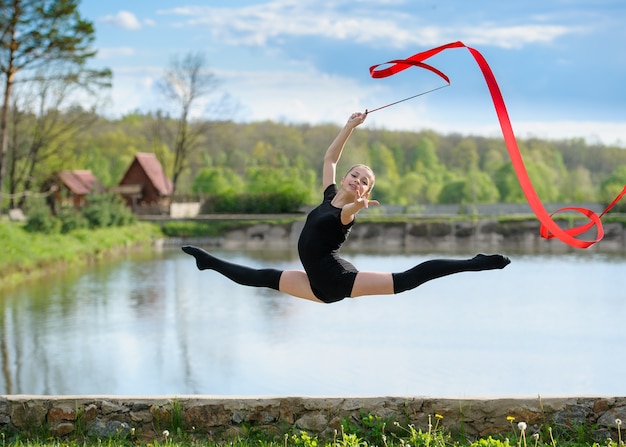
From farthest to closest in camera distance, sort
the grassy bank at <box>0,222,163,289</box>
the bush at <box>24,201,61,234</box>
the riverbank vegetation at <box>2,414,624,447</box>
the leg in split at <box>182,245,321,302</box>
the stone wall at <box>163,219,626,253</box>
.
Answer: the stone wall at <box>163,219,626,253</box> < the bush at <box>24,201,61,234</box> < the grassy bank at <box>0,222,163,289</box> < the riverbank vegetation at <box>2,414,624,447</box> < the leg in split at <box>182,245,321,302</box>

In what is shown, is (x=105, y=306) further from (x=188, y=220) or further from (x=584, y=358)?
(x=188, y=220)

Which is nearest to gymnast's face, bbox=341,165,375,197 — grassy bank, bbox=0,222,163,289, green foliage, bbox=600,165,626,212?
grassy bank, bbox=0,222,163,289

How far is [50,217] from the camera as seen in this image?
75.6 feet

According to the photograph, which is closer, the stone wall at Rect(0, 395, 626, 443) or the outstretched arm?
the outstretched arm

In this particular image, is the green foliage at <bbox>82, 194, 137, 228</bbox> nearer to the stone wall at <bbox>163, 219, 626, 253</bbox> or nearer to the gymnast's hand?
the stone wall at <bbox>163, 219, 626, 253</bbox>

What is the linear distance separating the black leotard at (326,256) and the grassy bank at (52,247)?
13.8 m

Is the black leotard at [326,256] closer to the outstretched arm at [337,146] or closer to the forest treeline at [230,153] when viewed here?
the outstretched arm at [337,146]

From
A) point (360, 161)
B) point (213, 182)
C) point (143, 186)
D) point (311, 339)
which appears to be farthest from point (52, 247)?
point (360, 161)

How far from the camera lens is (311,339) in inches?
464

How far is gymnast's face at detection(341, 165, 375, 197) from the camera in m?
4.41

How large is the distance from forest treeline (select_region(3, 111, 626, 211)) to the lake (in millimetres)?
17278

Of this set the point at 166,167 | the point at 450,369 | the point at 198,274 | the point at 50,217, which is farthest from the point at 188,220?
the point at 450,369

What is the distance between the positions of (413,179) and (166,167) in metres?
12.4

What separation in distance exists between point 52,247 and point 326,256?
1753 cm
